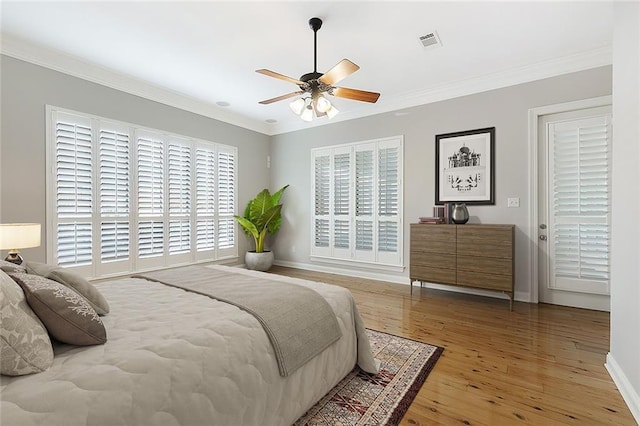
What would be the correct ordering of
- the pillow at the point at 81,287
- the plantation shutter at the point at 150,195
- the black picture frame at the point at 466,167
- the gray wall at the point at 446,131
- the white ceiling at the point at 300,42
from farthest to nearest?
1. the plantation shutter at the point at 150,195
2. the black picture frame at the point at 466,167
3. the gray wall at the point at 446,131
4. the white ceiling at the point at 300,42
5. the pillow at the point at 81,287

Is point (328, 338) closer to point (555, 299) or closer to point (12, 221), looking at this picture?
point (555, 299)

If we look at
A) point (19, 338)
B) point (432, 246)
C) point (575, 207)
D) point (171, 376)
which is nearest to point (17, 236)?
point (19, 338)

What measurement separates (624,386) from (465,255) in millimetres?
1823

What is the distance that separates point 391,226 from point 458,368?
2617 millimetres

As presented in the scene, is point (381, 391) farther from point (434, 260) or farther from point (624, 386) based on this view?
point (434, 260)

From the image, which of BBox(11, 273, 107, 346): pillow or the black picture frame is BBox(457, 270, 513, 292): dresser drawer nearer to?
the black picture frame

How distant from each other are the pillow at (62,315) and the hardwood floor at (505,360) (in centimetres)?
155

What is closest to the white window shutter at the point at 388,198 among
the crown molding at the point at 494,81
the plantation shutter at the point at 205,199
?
the crown molding at the point at 494,81

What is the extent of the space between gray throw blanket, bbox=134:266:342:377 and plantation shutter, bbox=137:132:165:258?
2.27 m

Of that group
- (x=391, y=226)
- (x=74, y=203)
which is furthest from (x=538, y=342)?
(x=74, y=203)

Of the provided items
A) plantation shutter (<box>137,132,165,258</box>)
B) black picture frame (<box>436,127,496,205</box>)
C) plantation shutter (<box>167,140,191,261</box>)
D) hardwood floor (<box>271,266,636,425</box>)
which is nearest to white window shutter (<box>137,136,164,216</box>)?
plantation shutter (<box>137,132,165,258</box>)

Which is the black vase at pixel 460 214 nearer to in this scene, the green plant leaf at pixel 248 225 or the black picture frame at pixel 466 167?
the black picture frame at pixel 466 167

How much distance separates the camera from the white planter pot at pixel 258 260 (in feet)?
17.1

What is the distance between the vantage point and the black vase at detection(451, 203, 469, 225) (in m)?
3.74
